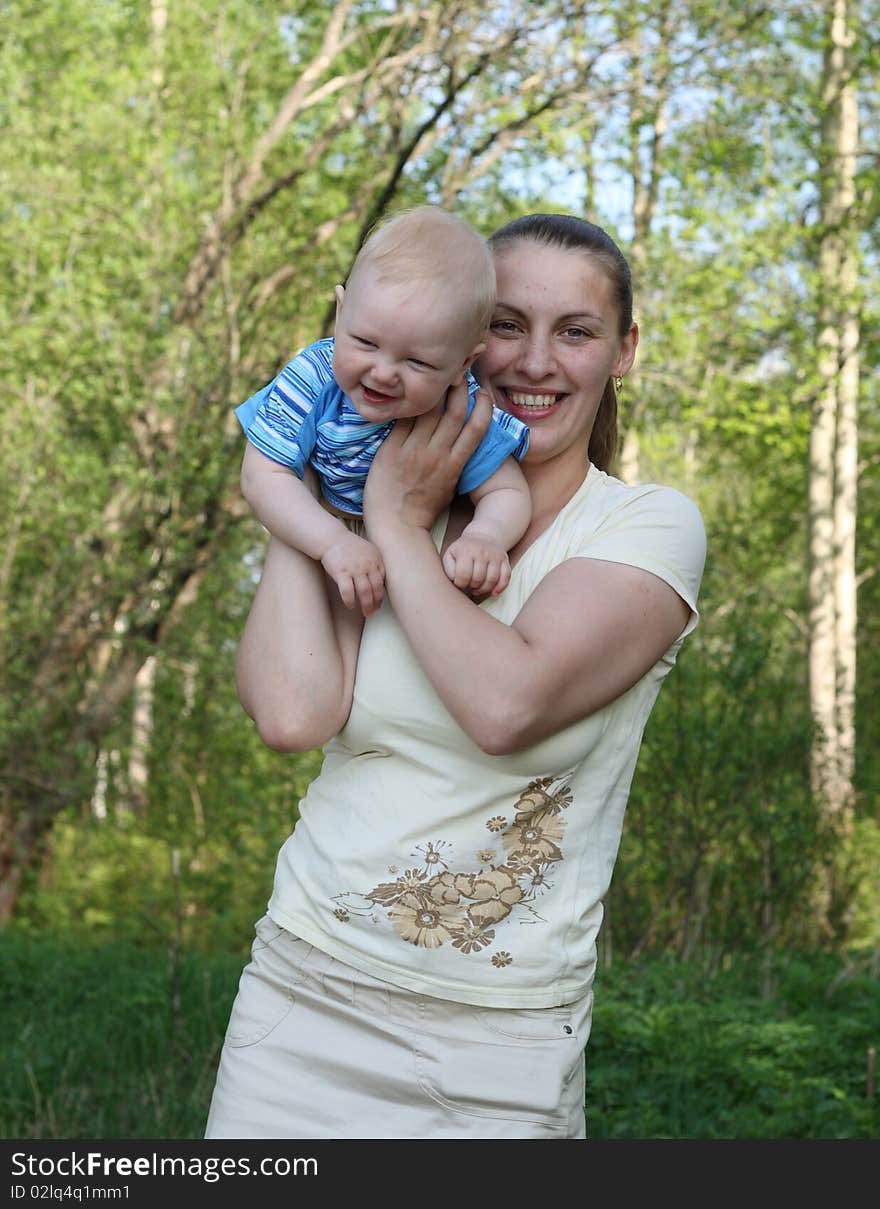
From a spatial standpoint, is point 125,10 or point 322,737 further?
point 125,10

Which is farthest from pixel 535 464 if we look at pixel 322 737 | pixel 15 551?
pixel 15 551

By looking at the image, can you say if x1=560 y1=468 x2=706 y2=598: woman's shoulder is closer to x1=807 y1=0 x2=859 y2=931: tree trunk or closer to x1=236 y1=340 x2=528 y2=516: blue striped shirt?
x1=236 y1=340 x2=528 y2=516: blue striped shirt

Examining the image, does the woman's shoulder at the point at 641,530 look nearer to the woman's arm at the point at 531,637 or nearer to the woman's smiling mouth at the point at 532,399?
the woman's arm at the point at 531,637

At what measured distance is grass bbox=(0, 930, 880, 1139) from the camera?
432 centimetres

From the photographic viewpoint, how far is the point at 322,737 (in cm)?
186

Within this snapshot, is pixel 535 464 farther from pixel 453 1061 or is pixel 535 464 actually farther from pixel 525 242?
pixel 453 1061

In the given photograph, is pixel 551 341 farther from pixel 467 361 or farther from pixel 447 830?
pixel 447 830

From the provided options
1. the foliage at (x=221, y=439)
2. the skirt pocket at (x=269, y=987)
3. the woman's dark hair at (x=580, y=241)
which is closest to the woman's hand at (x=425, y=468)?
the woman's dark hair at (x=580, y=241)

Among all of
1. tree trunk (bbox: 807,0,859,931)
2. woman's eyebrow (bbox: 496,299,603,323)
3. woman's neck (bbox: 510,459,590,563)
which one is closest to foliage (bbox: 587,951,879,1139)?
woman's neck (bbox: 510,459,590,563)

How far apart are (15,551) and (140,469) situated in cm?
110

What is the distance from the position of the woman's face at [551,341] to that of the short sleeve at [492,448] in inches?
1.5

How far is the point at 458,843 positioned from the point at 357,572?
389mm

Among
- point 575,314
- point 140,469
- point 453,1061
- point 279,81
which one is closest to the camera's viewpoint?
point 453,1061

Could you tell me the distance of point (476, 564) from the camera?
1845 mm
